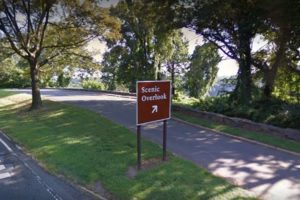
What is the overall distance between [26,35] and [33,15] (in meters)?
1.15

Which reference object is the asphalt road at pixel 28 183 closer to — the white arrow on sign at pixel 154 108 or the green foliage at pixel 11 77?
the white arrow on sign at pixel 154 108

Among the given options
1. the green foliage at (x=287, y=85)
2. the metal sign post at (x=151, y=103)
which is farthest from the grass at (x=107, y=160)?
the green foliage at (x=287, y=85)

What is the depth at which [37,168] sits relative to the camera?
30.1 ft

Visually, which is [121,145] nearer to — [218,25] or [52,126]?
[52,126]

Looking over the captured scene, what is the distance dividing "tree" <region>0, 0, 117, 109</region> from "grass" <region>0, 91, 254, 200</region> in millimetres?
4887

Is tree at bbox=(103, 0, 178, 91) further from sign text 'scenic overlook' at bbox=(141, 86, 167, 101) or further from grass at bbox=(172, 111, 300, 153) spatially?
sign text 'scenic overlook' at bbox=(141, 86, 167, 101)

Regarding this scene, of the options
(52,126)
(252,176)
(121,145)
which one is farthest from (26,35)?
(252,176)

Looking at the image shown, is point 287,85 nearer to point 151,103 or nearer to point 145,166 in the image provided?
point 151,103

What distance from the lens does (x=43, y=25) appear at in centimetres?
1981

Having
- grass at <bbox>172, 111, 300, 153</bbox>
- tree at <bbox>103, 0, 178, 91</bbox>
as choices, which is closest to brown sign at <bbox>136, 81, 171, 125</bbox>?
grass at <bbox>172, 111, 300, 153</bbox>

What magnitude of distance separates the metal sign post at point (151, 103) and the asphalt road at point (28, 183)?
181 centimetres

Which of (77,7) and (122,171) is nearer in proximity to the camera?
(122,171)

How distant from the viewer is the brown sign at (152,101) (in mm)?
8102

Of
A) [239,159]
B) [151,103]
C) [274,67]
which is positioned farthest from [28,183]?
[274,67]
